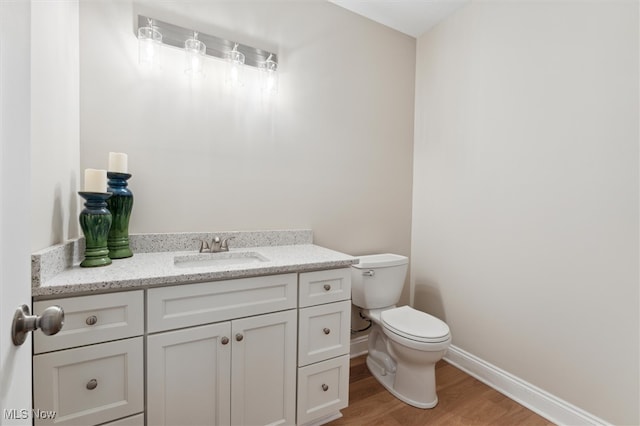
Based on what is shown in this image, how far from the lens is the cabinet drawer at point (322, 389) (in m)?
1.39

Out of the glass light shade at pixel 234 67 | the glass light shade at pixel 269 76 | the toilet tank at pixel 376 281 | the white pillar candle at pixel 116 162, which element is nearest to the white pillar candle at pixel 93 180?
the white pillar candle at pixel 116 162

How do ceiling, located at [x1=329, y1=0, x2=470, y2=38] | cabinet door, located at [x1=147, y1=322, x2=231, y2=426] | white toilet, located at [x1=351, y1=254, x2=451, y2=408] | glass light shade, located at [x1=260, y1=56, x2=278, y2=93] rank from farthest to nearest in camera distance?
ceiling, located at [x1=329, y1=0, x2=470, y2=38]
glass light shade, located at [x1=260, y1=56, x2=278, y2=93]
white toilet, located at [x1=351, y1=254, x2=451, y2=408]
cabinet door, located at [x1=147, y1=322, x2=231, y2=426]

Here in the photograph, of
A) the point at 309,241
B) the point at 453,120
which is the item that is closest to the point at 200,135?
the point at 309,241

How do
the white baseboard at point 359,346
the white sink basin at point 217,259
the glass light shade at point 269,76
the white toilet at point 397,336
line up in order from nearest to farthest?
the white sink basin at point 217,259 → the white toilet at point 397,336 → the glass light shade at point 269,76 → the white baseboard at point 359,346

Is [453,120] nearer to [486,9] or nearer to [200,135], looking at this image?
[486,9]

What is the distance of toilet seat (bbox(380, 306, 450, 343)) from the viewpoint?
1.58m

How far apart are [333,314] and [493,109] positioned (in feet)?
5.44

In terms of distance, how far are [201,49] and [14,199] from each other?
141 centimetres

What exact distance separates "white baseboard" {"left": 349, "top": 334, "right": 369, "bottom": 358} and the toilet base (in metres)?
0.12

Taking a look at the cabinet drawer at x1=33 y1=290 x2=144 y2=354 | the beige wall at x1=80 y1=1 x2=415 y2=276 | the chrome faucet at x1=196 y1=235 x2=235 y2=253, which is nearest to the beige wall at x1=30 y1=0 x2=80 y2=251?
the beige wall at x1=80 y1=1 x2=415 y2=276

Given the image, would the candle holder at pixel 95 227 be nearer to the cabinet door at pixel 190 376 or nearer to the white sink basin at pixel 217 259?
the white sink basin at pixel 217 259

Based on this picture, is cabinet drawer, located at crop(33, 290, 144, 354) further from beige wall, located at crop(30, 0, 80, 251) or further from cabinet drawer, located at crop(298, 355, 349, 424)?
cabinet drawer, located at crop(298, 355, 349, 424)

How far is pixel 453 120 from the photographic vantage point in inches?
83.2

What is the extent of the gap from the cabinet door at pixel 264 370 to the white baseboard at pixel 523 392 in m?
1.33
